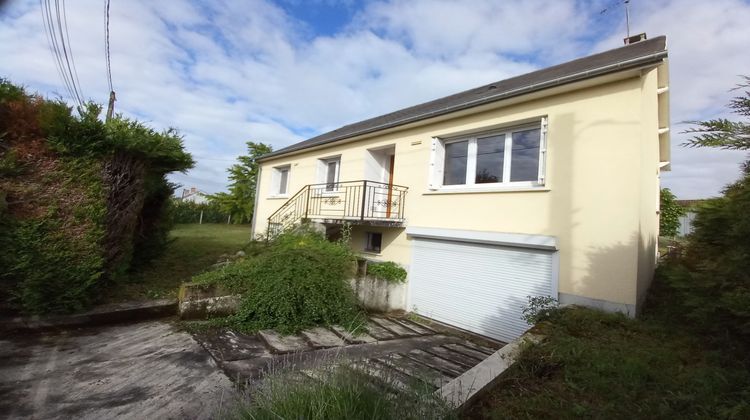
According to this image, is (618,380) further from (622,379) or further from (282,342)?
(282,342)

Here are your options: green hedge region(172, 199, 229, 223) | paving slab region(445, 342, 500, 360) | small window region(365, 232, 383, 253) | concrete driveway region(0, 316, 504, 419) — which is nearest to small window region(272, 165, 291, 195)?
small window region(365, 232, 383, 253)

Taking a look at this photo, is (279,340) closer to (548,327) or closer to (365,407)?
(365,407)

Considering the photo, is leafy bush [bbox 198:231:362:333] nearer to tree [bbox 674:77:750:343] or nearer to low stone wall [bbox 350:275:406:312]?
low stone wall [bbox 350:275:406:312]

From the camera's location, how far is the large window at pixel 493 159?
6684 millimetres

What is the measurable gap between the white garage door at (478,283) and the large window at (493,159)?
135 cm

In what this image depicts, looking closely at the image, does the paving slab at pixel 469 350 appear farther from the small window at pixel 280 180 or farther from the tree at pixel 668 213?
the tree at pixel 668 213

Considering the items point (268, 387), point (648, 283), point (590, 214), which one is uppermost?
point (590, 214)

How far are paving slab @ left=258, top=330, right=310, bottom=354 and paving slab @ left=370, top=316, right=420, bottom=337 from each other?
1.95 metres

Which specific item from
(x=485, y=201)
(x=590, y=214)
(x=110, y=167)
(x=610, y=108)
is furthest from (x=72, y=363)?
(x=610, y=108)

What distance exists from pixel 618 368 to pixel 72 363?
5.96 meters

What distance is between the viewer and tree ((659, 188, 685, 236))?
43.2ft

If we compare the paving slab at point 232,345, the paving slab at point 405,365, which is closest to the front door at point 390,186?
the paving slab at point 405,365

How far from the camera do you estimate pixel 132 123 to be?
630cm

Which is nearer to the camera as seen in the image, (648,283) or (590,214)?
(590,214)
